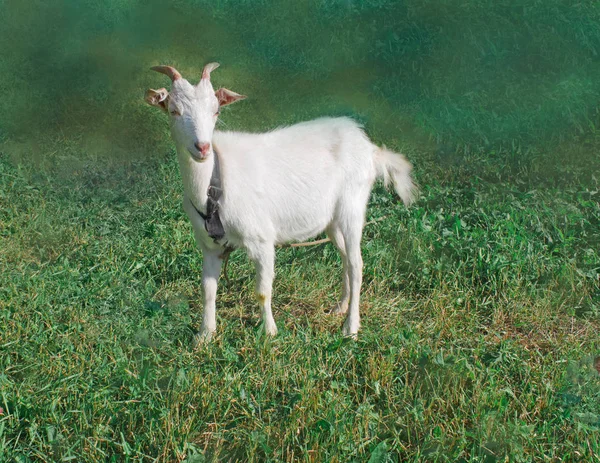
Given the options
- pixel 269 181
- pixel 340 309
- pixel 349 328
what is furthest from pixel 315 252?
pixel 269 181

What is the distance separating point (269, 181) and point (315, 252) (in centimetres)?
114

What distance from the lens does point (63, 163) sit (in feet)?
23.4

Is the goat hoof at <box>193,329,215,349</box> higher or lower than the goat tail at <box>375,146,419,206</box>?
lower

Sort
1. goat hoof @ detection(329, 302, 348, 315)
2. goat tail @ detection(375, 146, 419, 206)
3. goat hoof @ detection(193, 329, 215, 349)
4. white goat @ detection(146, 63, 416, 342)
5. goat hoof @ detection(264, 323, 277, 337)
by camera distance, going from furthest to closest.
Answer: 1. goat tail @ detection(375, 146, 419, 206)
2. goat hoof @ detection(329, 302, 348, 315)
3. goat hoof @ detection(264, 323, 277, 337)
4. goat hoof @ detection(193, 329, 215, 349)
5. white goat @ detection(146, 63, 416, 342)

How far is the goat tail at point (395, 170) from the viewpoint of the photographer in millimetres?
5086

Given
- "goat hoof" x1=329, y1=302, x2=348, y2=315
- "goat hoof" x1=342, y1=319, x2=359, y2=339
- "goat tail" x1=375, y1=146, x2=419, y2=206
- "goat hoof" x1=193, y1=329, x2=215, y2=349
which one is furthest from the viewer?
"goat tail" x1=375, y1=146, x2=419, y2=206

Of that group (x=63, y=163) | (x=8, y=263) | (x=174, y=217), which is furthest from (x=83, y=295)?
(x=63, y=163)

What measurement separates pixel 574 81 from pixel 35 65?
255 inches

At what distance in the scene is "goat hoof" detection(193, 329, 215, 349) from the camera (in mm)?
4293

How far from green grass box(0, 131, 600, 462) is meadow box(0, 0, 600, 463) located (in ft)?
0.05

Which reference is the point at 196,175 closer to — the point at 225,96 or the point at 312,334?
the point at 225,96

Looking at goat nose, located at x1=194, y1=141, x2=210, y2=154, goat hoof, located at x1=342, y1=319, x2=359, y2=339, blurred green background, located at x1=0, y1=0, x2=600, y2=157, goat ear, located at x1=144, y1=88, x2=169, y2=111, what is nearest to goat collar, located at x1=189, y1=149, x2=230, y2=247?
goat nose, located at x1=194, y1=141, x2=210, y2=154

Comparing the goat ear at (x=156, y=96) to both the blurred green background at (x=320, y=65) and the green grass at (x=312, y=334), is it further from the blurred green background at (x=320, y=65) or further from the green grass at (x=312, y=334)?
the blurred green background at (x=320, y=65)

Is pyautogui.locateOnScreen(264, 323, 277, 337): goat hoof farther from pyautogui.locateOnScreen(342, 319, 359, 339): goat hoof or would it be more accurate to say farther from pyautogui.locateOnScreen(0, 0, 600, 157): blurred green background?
pyautogui.locateOnScreen(0, 0, 600, 157): blurred green background
